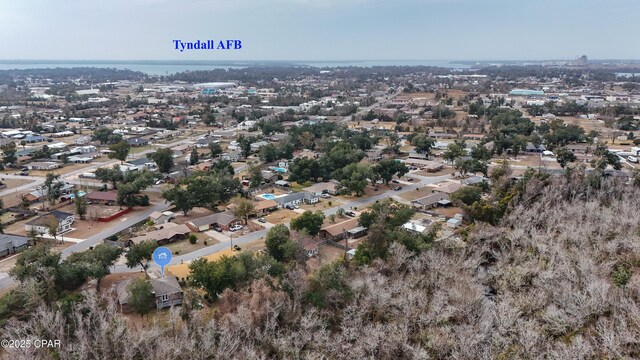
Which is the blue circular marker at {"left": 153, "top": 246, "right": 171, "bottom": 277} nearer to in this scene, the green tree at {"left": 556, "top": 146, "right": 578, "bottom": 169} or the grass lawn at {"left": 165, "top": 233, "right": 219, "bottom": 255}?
the grass lawn at {"left": 165, "top": 233, "right": 219, "bottom": 255}

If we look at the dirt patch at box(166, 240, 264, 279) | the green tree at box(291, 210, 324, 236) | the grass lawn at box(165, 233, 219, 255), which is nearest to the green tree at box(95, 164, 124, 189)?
the grass lawn at box(165, 233, 219, 255)

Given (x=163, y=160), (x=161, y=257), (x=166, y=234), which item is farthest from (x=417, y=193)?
Result: (x=163, y=160)

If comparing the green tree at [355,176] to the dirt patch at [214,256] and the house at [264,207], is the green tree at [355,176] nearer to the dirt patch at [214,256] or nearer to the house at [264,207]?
the house at [264,207]

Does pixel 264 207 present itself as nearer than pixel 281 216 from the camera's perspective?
No

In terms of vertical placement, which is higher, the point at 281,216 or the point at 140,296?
the point at 140,296

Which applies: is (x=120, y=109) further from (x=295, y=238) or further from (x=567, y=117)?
(x=567, y=117)

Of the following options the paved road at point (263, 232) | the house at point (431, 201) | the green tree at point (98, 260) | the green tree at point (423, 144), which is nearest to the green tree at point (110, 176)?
the paved road at point (263, 232)

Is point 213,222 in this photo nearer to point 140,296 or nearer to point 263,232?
point 263,232
